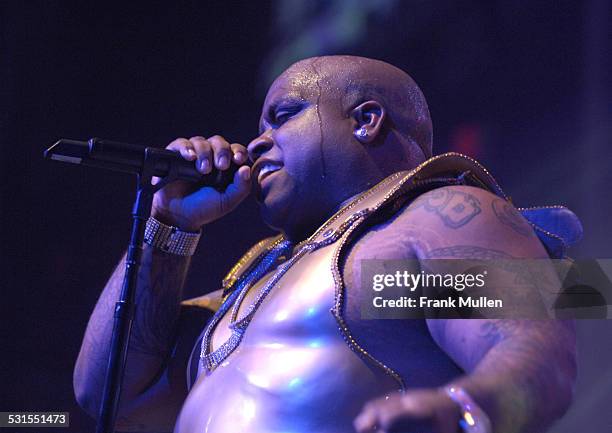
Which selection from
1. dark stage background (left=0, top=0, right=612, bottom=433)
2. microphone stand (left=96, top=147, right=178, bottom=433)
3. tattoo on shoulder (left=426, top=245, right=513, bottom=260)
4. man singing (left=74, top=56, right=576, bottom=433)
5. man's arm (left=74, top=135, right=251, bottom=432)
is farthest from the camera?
Answer: dark stage background (left=0, top=0, right=612, bottom=433)

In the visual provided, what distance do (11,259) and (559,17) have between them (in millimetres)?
1985

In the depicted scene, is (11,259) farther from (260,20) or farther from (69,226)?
(260,20)

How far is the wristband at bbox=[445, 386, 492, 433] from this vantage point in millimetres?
991

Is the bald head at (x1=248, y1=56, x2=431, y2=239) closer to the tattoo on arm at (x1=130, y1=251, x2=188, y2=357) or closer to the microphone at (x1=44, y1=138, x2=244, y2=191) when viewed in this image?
the microphone at (x1=44, y1=138, x2=244, y2=191)

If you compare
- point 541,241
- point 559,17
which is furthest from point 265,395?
point 559,17

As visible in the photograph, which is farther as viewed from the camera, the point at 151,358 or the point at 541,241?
the point at 151,358

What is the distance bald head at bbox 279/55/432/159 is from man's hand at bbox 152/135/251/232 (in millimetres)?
254

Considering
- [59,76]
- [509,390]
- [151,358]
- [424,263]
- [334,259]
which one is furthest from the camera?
[59,76]

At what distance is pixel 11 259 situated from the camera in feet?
8.86

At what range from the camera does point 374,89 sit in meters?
1.95

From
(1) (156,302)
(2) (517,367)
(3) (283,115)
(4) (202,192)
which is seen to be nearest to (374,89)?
(3) (283,115)

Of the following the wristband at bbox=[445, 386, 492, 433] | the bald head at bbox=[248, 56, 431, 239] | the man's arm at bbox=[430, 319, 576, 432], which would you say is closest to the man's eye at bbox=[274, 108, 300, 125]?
the bald head at bbox=[248, 56, 431, 239]

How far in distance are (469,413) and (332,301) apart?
538 mm

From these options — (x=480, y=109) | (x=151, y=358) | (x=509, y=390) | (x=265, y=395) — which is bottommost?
(x=151, y=358)
